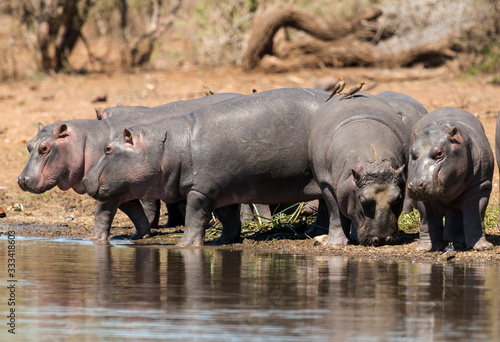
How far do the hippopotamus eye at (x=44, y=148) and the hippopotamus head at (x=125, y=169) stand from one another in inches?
37.3

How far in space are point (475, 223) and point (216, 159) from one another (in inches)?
105

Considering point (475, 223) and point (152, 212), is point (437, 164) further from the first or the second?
point (152, 212)

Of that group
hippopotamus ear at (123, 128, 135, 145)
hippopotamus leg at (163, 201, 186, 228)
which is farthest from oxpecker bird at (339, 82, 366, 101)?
hippopotamus leg at (163, 201, 186, 228)

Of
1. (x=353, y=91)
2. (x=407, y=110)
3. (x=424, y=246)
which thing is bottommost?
(x=424, y=246)

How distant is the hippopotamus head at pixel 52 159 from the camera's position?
32.0 ft

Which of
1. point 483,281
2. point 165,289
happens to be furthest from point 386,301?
point 165,289

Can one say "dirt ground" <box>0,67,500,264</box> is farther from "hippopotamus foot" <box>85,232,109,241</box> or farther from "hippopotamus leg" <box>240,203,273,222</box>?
"hippopotamus leg" <box>240,203,273,222</box>

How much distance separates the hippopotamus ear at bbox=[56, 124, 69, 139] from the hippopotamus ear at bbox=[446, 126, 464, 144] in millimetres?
4511

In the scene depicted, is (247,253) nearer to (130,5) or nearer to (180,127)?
(180,127)

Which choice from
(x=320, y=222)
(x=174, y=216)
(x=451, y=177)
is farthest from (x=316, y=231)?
(x=451, y=177)

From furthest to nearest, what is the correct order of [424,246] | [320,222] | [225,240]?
[320,222] → [225,240] → [424,246]

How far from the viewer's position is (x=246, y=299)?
5.45 m

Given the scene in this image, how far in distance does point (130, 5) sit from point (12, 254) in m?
16.1

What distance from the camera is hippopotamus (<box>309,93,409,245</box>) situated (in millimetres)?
7652
